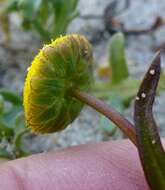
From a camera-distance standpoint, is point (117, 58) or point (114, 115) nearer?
point (114, 115)

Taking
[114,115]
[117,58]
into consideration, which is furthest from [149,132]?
[117,58]

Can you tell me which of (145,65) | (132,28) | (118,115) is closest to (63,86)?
(118,115)

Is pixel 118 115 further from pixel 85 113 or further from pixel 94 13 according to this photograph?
pixel 94 13

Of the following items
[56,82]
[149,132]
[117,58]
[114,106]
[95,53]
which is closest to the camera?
[149,132]

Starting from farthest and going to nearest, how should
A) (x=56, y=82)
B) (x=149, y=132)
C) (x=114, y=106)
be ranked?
1. (x=114, y=106)
2. (x=56, y=82)
3. (x=149, y=132)

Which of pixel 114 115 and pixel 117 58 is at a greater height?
pixel 117 58

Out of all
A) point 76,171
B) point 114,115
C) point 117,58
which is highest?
point 117,58

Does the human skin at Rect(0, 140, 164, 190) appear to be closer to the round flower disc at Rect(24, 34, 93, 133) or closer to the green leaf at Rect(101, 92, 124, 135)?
the round flower disc at Rect(24, 34, 93, 133)

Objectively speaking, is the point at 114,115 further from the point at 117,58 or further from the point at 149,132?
the point at 117,58
